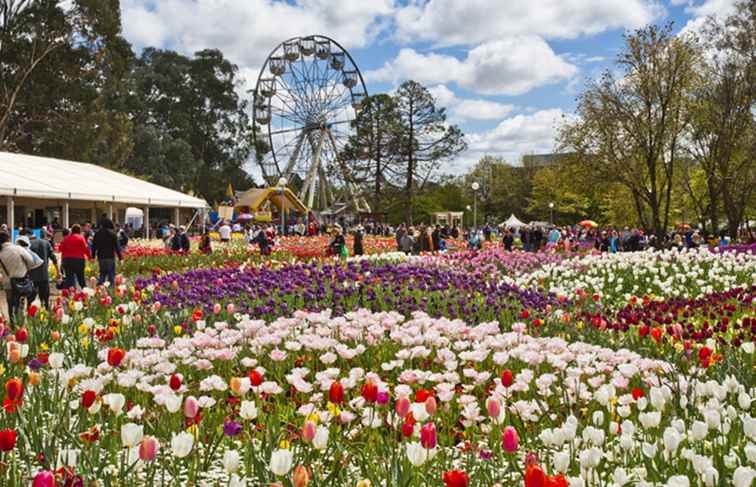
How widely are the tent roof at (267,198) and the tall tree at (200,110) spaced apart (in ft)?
38.6

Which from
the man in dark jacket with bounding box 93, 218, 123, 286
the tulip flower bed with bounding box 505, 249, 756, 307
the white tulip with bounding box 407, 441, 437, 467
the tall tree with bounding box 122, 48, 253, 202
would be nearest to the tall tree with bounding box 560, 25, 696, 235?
the tulip flower bed with bounding box 505, 249, 756, 307

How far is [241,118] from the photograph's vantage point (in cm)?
6397

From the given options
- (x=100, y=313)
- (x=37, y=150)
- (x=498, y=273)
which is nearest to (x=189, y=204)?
(x=37, y=150)

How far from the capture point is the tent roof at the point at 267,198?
45.6 meters

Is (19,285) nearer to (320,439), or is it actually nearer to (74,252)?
(74,252)

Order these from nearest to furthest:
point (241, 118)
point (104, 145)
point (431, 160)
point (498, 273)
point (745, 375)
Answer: point (745, 375) → point (498, 273) → point (104, 145) → point (431, 160) → point (241, 118)

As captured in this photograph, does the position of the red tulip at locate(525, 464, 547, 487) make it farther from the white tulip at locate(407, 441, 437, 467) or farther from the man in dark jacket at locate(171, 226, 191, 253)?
the man in dark jacket at locate(171, 226, 191, 253)

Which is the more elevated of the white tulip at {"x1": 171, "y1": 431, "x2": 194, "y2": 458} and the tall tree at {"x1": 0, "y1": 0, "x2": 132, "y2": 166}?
→ the tall tree at {"x1": 0, "y1": 0, "x2": 132, "y2": 166}

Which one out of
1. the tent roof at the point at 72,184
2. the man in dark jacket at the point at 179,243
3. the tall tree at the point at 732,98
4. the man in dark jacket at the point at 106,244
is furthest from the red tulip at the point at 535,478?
the tall tree at the point at 732,98

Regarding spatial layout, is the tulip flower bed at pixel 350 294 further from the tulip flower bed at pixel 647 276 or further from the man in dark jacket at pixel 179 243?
the man in dark jacket at pixel 179 243

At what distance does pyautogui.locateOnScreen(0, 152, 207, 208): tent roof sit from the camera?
2311 centimetres

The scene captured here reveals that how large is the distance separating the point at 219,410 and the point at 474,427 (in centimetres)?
132

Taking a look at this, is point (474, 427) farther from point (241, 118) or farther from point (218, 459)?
point (241, 118)

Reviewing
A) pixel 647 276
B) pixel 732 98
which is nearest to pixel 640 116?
pixel 732 98
